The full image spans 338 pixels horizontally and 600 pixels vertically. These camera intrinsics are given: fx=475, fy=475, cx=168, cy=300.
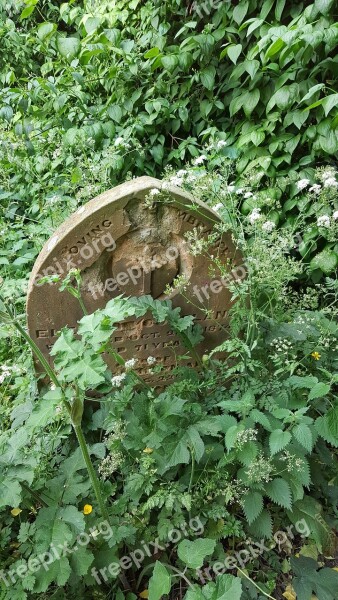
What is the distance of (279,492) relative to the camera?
1899 millimetres

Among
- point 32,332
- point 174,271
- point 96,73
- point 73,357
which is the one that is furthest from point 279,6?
point 73,357

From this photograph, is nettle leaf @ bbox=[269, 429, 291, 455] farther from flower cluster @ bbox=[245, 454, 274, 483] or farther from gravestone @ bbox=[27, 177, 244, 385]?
gravestone @ bbox=[27, 177, 244, 385]

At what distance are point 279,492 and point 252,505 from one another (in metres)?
0.12

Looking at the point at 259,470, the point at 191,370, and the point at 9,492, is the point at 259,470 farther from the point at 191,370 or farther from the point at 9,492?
the point at 9,492

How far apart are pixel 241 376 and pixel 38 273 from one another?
1.07m

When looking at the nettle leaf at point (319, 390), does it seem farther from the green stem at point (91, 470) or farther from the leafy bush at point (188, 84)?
the leafy bush at point (188, 84)

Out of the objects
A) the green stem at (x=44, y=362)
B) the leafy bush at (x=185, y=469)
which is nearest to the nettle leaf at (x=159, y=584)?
the leafy bush at (x=185, y=469)

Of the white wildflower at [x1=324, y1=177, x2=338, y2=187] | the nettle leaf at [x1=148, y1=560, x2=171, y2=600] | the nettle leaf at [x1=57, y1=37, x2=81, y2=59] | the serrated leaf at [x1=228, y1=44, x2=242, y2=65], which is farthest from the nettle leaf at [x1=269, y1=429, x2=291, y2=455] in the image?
the nettle leaf at [x1=57, y1=37, x2=81, y2=59]

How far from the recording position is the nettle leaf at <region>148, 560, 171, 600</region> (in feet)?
5.02

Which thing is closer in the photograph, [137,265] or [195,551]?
[195,551]

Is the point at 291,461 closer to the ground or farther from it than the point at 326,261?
closer to the ground

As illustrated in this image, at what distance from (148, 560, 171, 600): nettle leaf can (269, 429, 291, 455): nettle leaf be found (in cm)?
56

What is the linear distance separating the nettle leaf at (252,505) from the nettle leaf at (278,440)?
0.26 m

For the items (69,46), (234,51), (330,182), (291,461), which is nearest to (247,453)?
(291,461)
